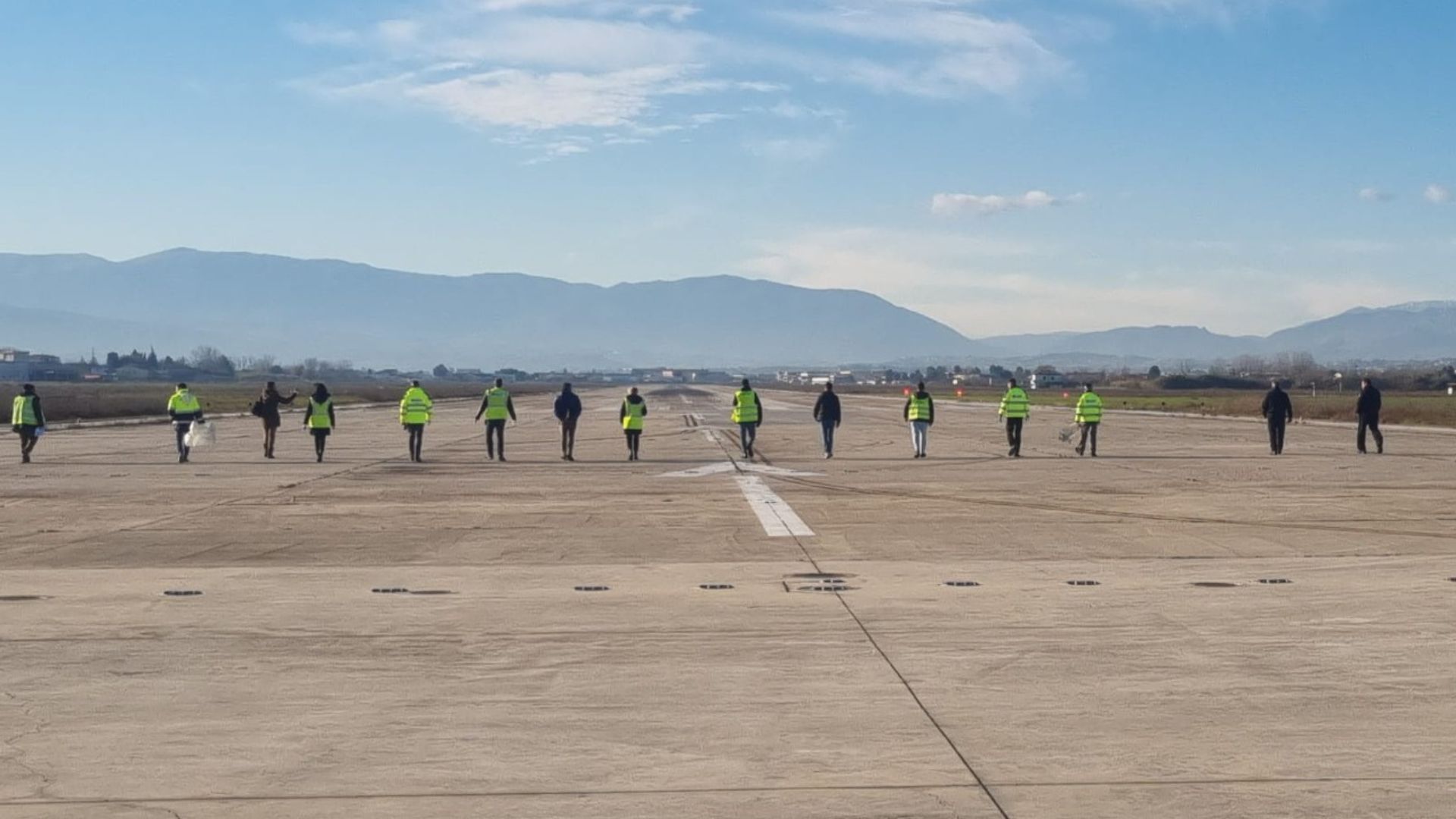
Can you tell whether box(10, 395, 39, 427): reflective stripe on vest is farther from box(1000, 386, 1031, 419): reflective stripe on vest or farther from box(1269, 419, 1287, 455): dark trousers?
box(1269, 419, 1287, 455): dark trousers

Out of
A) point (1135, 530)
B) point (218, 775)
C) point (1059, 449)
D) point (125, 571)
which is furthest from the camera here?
point (1059, 449)

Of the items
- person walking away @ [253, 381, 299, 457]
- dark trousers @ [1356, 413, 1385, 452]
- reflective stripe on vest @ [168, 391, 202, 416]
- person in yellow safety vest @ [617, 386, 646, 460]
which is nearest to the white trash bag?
reflective stripe on vest @ [168, 391, 202, 416]

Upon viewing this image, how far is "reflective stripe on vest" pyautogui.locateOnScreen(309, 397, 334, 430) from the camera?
3138cm

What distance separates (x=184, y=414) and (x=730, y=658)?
81.6ft

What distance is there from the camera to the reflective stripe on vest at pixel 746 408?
32312mm

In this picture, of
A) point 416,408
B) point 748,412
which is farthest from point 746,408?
point 416,408

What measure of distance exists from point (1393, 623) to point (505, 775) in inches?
265

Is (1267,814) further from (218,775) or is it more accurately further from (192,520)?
(192,520)

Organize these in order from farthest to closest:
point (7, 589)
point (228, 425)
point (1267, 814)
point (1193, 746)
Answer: point (228, 425) → point (7, 589) → point (1193, 746) → point (1267, 814)

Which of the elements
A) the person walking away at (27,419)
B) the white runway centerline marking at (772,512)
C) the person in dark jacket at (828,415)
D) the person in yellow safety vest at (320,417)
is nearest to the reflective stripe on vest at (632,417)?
the person in dark jacket at (828,415)

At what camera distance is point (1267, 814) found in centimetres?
639

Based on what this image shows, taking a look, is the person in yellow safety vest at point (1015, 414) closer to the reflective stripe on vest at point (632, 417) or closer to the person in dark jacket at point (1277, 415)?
the person in dark jacket at point (1277, 415)

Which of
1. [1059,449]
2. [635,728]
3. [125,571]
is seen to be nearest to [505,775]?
[635,728]

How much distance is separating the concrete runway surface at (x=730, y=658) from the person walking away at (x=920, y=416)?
1038cm
